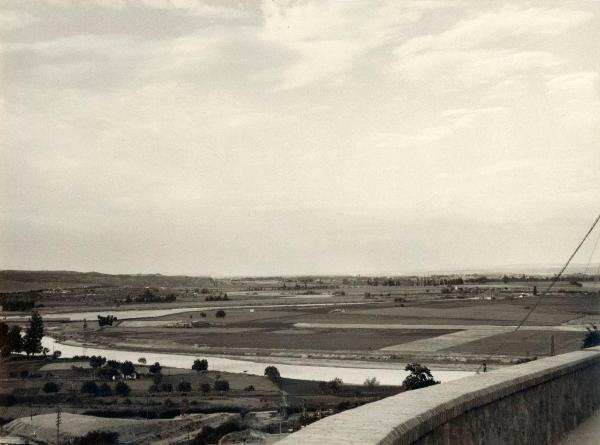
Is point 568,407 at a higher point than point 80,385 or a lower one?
higher

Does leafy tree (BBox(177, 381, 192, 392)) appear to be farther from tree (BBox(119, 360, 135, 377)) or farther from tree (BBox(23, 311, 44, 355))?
tree (BBox(23, 311, 44, 355))

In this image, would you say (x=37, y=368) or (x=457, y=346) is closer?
(x=457, y=346)

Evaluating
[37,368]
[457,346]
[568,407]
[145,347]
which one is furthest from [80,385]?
[568,407]

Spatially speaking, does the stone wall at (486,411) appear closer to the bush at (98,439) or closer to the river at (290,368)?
the bush at (98,439)

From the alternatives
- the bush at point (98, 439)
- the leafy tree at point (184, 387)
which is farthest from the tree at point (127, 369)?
the bush at point (98, 439)

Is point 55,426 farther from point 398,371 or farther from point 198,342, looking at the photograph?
point 198,342

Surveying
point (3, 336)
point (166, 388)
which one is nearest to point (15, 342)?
point (3, 336)

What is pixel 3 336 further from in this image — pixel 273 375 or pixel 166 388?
pixel 273 375
